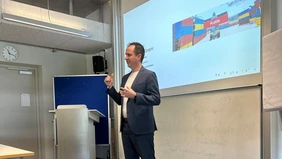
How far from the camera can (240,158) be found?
6.97ft

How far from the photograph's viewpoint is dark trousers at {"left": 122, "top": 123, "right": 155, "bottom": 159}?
77.9 inches

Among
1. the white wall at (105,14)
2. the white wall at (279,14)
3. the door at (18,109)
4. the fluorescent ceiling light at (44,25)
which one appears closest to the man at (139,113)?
the white wall at (279,14)

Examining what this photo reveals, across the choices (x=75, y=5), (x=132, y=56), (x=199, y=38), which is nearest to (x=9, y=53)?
(x=75, y=5)

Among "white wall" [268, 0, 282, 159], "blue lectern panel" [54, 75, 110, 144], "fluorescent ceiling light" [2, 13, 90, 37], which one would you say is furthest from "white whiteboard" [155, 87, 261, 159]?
"fluorescent ceiling light" [2, 13, 90, 37]

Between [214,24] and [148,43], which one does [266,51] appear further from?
[148,43]

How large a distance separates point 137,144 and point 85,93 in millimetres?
2253

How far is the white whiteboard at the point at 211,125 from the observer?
6.76ft

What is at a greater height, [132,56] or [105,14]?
[105,14]

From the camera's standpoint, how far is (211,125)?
2369 mm

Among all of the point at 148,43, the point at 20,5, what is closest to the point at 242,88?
the point at 148,43

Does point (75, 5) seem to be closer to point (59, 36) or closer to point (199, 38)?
point (59, 36)

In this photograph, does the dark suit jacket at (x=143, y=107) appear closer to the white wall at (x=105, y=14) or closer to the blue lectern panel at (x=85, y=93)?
the blue lectern panel at (x=85, y=93)

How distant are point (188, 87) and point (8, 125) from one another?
309 cm

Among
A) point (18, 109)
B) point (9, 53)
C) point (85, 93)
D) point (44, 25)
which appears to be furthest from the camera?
point (18, 109)
